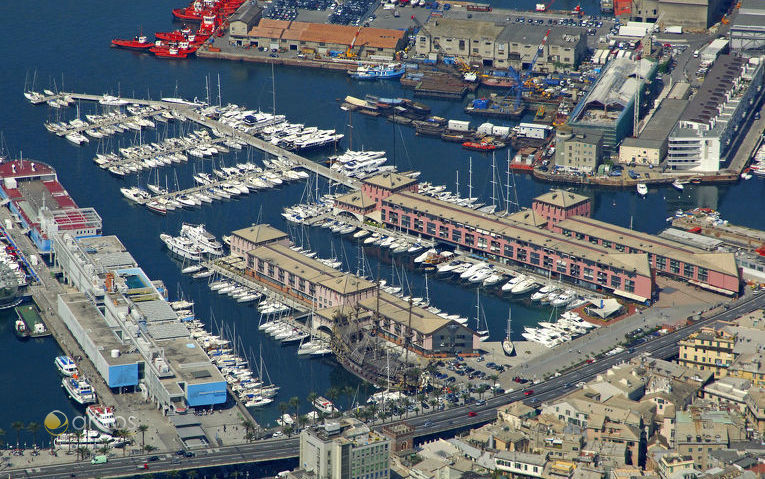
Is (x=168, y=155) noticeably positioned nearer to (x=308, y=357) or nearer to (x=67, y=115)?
(x=67, y=115)

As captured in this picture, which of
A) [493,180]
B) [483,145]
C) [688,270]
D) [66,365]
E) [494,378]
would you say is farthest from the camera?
[483,145]

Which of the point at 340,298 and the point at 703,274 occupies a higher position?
the point at 703,274

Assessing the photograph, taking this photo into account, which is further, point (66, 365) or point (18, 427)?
point (66, 365)

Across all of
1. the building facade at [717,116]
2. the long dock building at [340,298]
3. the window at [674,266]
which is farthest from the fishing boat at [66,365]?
the building facade at [717,116]

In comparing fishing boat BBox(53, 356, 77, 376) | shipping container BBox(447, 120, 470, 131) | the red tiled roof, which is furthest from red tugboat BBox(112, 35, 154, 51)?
fishing boat BBox(53, 356, 77, 376)

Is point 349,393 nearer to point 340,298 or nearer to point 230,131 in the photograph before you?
point 340,298

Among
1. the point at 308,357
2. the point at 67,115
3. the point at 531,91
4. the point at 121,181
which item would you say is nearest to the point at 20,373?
the point at 308,357

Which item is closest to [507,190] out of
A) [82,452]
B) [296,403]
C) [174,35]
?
[296,403]
